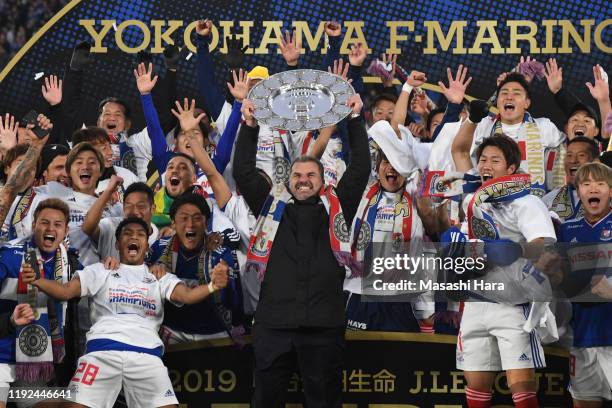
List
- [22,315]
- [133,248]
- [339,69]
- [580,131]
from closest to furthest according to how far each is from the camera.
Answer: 1. [22,315]
2. [133,248]
3. [339,69]
4. [580,131]

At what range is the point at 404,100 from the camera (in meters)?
8.10

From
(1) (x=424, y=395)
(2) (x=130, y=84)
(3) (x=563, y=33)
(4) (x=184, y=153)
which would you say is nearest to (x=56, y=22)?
(2) (x=130, y=84)

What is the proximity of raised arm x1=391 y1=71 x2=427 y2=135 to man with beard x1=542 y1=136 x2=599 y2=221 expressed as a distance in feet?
3.64

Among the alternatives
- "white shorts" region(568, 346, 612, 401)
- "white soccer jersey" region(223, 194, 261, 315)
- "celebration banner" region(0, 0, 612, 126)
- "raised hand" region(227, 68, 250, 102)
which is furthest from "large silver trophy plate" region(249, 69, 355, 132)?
"celebration banner" region(0, 0, 612, 126)

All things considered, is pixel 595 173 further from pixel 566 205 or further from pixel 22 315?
pixel 22 315

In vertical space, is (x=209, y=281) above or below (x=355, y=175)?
below

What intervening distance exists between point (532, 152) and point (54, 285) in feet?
11.1

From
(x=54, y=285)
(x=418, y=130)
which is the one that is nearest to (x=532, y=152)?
Answer: (x=418, y=130)

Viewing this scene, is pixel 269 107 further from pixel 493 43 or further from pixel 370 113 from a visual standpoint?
pixel 493 43

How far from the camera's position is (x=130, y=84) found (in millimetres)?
10188

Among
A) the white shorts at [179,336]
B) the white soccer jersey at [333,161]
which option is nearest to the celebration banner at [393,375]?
the white shorts at [179,336]

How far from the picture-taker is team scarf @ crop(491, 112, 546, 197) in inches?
309

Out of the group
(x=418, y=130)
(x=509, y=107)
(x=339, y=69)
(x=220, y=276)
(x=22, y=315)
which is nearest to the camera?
(x=22, y=315)

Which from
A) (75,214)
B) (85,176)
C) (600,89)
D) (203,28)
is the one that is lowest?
(75,214)
